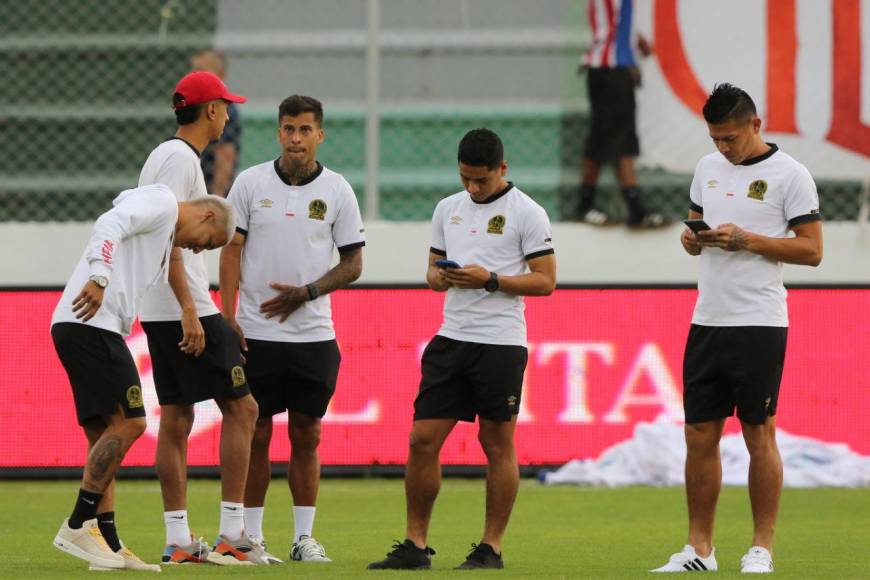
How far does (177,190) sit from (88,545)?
1.47 metres

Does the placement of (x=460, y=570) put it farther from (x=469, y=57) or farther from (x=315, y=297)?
(x=469, y=57)

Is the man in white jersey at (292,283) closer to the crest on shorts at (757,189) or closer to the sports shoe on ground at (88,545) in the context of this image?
the sports shoe on ground at (88,545)

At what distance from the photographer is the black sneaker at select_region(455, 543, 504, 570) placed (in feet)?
22.2

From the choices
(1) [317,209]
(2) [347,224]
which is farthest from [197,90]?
(2) [347,224]

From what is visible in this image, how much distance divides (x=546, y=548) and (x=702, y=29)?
5641 mm

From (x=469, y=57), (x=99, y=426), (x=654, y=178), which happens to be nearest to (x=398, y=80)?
(x=469, y=57)

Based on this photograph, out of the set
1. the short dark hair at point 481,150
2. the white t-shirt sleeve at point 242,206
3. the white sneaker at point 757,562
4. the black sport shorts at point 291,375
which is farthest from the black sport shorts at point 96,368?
the white sneaker at point 757,562

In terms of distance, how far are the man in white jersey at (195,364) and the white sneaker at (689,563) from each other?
65.5 inches

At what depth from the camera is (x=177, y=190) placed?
22.8 feet

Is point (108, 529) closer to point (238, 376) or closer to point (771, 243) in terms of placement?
point (238, 376)

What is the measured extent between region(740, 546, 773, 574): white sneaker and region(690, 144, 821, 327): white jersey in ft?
2.89

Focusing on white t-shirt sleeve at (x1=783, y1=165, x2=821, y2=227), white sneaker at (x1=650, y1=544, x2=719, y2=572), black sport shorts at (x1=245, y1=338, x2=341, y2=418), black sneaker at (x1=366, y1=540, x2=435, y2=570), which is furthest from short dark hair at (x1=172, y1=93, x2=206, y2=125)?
white sneaker at (x1=650, y1=544, x2=719, y2=572)

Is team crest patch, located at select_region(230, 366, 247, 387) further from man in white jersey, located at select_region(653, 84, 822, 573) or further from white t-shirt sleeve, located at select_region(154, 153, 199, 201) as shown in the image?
man in white jersey, located at select_region(653, 84, 822, 573)

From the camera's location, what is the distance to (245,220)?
7.43m
